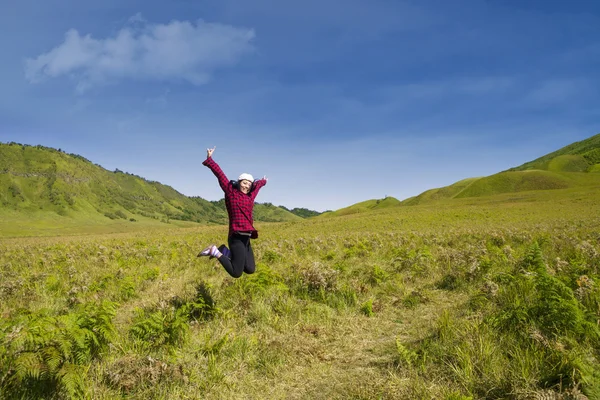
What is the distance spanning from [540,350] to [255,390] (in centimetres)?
376

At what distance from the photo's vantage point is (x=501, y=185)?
146125 mm

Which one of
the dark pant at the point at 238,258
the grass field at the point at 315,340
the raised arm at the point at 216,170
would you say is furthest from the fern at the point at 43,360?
the raised arm at the point at 216,170

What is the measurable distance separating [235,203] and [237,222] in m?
0.46

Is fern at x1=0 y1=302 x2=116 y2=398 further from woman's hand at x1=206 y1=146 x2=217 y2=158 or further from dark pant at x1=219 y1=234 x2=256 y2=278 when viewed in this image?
woman's hand at x1=206 y1=146 x2=217 y2=158

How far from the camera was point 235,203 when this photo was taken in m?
7.71

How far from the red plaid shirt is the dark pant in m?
0.24

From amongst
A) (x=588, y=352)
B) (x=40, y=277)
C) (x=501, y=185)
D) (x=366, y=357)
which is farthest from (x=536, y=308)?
(x=501, y=185)

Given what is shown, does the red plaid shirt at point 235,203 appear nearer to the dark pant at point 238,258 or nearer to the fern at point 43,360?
the dark pant at point 238,258

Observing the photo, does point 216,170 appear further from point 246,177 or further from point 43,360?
point 43,360

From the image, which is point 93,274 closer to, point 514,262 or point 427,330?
point 427,330

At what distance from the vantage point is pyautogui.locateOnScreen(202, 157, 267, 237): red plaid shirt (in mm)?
7684

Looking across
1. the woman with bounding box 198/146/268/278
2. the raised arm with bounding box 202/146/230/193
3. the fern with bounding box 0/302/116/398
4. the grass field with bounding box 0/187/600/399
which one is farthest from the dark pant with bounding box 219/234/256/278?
the fern with bounding box 0/302/116/398

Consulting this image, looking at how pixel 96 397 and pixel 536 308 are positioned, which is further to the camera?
pixel 536 308

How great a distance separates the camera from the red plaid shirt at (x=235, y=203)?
768 cm
